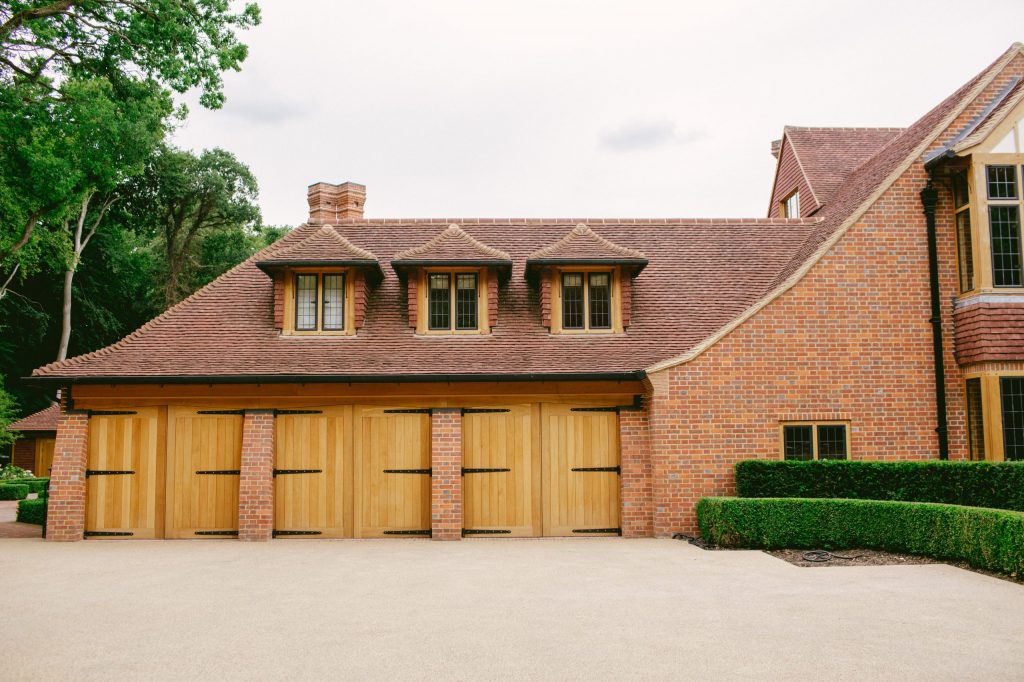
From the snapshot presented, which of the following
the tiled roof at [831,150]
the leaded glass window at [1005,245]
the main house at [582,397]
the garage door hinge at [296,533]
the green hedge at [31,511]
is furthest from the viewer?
the tiled roof at [831,150]

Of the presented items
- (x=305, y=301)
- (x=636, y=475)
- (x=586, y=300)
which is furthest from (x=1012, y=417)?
(x=305, y=301)

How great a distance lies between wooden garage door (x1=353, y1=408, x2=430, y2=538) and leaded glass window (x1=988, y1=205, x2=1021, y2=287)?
35.1ft

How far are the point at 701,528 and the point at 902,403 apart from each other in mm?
4528

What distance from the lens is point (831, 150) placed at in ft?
71.3

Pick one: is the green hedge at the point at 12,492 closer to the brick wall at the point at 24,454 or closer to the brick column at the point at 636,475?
the brick wall at the point at 24,454

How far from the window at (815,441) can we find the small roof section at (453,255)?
6.41 metres

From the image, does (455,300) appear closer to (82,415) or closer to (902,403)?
(82,415)

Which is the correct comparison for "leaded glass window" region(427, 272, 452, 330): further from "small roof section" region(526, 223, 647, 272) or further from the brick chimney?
the brick chimney

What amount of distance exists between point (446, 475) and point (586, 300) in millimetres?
4747

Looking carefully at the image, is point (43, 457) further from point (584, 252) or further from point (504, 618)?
point (504, 618)

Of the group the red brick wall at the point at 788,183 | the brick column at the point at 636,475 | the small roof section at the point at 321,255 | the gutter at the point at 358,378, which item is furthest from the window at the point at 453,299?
the red brick wall at the point at 788,183

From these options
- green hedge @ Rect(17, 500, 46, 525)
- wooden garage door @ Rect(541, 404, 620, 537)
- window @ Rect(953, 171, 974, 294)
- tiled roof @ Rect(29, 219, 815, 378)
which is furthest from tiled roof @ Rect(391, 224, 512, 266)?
green hedge @ Rect(17, 500, 46, 525)

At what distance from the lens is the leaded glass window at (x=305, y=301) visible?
1625 centimetres

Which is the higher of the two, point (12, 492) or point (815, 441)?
point (815, 441)
